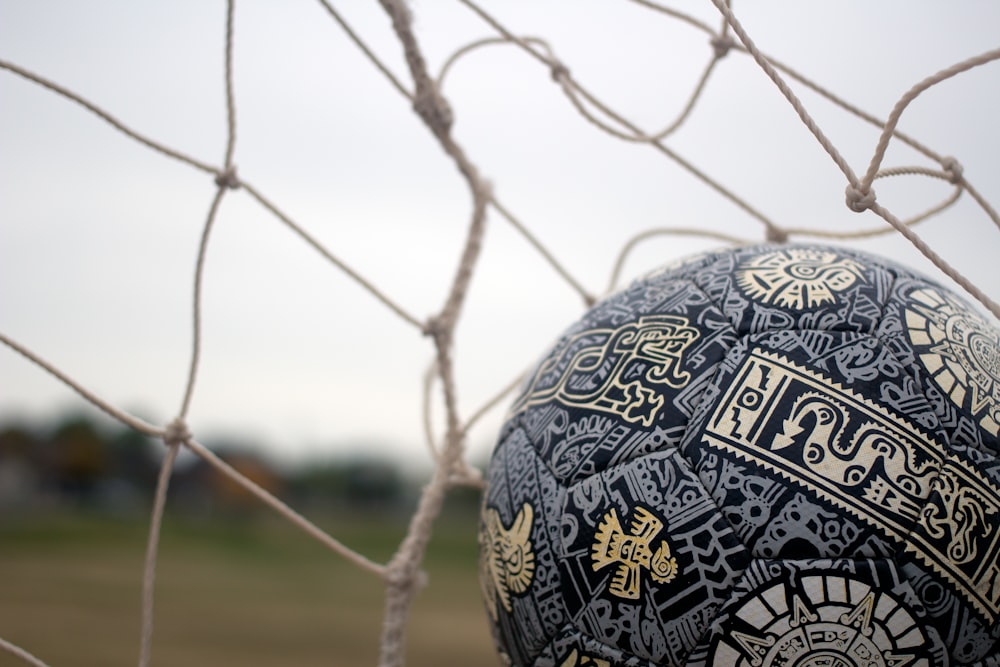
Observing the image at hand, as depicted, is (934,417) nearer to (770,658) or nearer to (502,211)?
(770,658)

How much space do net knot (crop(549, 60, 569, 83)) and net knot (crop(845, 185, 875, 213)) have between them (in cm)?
77

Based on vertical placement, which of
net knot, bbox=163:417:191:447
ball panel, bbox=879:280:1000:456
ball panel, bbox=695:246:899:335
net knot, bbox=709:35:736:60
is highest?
net knot, bbox=709:35:736:60

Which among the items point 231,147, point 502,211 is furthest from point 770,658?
point 231,147

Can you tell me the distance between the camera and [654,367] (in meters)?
1.08

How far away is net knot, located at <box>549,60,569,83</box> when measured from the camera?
1.67 metres

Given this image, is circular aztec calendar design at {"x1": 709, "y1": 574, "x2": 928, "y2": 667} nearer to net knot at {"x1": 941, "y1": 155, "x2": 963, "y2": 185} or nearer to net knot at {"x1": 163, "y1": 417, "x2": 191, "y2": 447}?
net knot at {"x1": 941, "y1": 155, "x2": 963, "y2": 185}

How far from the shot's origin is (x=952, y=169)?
1307 mm

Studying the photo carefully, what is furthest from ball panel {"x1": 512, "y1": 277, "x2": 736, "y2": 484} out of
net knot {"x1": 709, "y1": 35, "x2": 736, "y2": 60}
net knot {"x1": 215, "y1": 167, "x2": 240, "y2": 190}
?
net knot {"x1": 215, "y1": 167, "x2": 240, "y2": 190}

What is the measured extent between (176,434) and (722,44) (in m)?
1.11

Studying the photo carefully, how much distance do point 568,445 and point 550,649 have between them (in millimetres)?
237

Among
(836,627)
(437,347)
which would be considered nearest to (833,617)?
(836,627)

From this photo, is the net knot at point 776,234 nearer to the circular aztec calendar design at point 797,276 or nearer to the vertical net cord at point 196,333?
the circular aztec calendar design at point 797,276

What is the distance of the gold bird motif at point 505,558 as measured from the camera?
112 centimetres

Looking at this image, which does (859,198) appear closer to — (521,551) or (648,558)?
(648,558)
